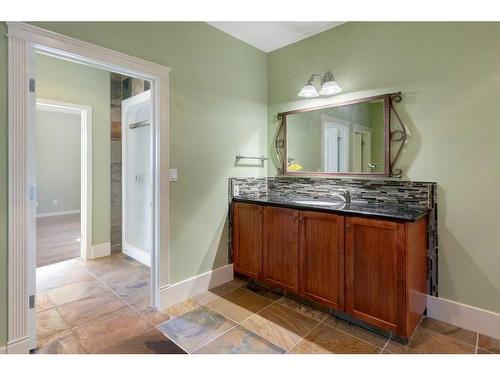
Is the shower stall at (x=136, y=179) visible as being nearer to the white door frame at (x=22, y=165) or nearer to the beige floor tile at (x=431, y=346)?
the white door frame at (x=22, y=165)

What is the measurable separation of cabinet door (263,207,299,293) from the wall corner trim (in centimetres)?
235

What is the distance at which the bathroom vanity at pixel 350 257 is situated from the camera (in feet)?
5.79

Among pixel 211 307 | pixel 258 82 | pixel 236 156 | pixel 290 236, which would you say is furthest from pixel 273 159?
pixel 211 307

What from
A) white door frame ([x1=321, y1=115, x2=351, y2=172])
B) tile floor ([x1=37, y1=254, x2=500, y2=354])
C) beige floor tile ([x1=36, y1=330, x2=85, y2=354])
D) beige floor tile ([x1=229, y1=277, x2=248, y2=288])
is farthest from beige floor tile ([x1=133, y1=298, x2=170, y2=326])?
white door frame ([x1=321, y1=115, x2=351, y2=172])

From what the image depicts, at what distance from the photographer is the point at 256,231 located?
2.61 metres

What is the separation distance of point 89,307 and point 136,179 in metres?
1.77

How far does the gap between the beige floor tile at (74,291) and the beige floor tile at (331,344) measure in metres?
1.99

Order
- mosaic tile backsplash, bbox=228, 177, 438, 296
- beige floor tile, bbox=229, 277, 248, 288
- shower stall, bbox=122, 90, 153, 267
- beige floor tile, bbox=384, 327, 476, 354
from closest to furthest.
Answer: beige floor tile, bbox=384, 327, 476, 354 → mosaic tile backsplash, bbox=228, 177, 438, 296 → beige floor tile, bbox=229, 277, 248, 288 → shower stall, bbox=122, 90, 153, 267

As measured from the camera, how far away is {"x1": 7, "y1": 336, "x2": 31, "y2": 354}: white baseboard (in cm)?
160

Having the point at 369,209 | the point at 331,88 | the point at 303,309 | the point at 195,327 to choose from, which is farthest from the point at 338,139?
the point at 195,327

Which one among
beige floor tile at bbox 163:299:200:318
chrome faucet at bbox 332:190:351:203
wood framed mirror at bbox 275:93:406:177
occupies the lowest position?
beige floor tile at bbox 163:299:200:318

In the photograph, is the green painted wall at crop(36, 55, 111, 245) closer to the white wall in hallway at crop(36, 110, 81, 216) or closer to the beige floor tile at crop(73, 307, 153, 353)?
the beige floor tile at crop(73, 307, 153, 353)

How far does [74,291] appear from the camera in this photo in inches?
102

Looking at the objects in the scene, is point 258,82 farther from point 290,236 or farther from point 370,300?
point 370,300
